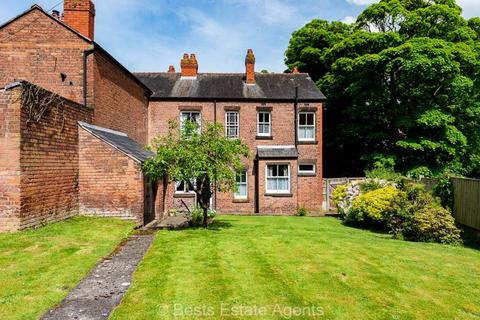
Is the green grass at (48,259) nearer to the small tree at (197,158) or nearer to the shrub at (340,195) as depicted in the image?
the small tree at (197,158)

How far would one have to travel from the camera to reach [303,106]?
23219 mm

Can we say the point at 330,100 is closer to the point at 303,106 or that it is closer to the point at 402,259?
the point at 303,106

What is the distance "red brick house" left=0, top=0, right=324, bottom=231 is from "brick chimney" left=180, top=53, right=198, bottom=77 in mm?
77

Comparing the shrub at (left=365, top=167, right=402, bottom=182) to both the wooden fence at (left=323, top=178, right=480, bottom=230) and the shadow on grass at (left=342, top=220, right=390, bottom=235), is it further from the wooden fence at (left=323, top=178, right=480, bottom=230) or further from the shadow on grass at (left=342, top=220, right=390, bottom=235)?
the wooden fence at (left=323, top=178, right=480, bottom=230)

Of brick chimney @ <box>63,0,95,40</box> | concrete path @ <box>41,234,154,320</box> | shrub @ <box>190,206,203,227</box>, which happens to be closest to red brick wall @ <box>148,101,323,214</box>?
brick chimney @ <box>63,0,95,40</box>

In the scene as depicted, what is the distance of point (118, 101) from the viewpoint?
1808 cm

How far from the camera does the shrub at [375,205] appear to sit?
1566 cm

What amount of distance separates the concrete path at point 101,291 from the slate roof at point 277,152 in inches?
545

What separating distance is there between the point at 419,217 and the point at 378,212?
2455mm

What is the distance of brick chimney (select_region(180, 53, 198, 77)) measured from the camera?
25031 millimetres

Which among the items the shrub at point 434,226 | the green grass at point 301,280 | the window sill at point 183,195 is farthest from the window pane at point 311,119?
the green grass at point 301,280

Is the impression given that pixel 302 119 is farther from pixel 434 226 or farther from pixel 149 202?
pixel 149 202

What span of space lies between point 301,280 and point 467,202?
34.3ft

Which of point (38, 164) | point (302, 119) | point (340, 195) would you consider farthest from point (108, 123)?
point (340, 195)
